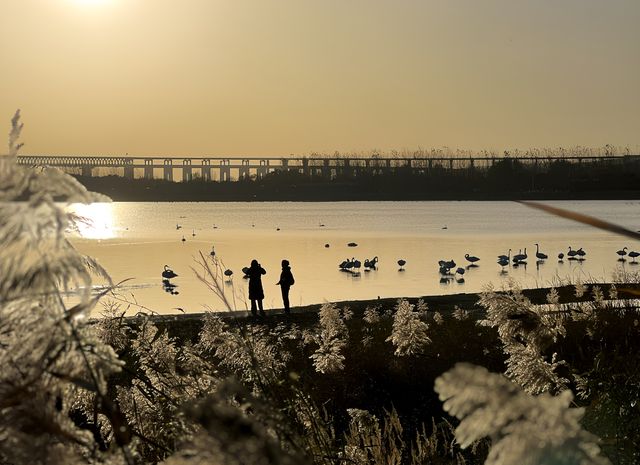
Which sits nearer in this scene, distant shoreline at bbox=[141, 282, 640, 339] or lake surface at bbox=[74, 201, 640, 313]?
distant shoreline at bbox=[141, 282, 640, 339]

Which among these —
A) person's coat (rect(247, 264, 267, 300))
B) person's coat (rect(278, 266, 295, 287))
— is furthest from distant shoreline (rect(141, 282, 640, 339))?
person's coat (rect(278, 266, 295, 287))

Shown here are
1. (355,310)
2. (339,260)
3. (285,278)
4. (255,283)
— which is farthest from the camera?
(339,260)

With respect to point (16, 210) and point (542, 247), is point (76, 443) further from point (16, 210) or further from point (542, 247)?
point (542, 247)

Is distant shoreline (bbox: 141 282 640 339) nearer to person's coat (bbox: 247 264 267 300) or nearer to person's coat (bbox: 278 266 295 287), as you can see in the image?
person's coat (bbox: 247 264 267 300)

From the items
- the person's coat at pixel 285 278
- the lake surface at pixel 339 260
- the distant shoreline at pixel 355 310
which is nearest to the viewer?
the distant shoreline at pixel 355 310

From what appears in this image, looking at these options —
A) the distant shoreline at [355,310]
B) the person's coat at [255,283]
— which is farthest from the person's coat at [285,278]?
the person's coat at [255,283]

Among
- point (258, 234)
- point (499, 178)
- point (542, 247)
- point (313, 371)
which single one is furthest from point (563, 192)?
point (313, 371)

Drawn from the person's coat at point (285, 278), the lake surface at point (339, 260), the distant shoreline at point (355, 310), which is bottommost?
the lake surface at point (339, 260)

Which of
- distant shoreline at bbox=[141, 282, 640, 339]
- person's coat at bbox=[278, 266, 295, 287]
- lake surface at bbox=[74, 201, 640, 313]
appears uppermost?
person's coat at bbox=[278, 266, 295, 287]

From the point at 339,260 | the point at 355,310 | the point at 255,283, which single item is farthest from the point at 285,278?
the point at 339,260

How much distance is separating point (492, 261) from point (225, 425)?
5657 centimetres

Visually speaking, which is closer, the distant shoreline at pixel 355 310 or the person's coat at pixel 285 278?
the distant shoreline at pixel 355 310

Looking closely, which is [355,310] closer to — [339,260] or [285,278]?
[285,278]

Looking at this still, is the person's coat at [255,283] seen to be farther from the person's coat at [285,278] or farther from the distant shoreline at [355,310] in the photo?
the person's coat at [285,278]
